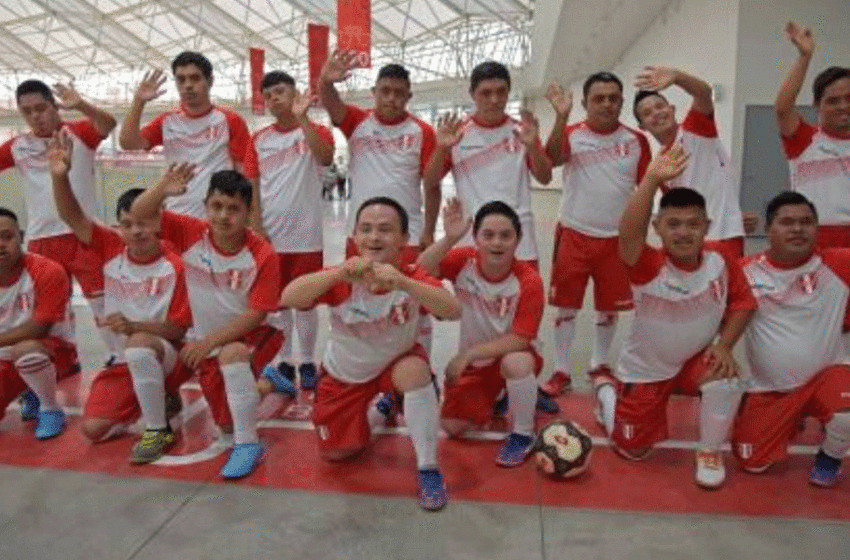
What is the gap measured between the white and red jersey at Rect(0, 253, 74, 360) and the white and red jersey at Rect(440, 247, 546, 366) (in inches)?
74.5

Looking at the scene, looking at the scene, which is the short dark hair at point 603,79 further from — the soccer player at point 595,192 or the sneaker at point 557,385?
the sneaker at point 557,385

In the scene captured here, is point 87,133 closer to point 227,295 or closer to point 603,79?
point 227,295

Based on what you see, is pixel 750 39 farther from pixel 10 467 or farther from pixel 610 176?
pixel 10 467

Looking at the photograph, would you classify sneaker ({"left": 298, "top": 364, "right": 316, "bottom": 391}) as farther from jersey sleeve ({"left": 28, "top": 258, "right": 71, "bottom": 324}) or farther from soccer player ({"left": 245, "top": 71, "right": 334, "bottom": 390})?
jersey sleeve ({"left": 28, "top": 258, "right": 71, "bottom": 324})

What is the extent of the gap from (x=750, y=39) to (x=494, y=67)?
6.27 metres

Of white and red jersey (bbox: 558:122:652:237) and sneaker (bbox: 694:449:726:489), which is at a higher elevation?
white and red jersey (bbox: 558:122:652:237)

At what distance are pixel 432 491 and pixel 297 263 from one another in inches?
70.0

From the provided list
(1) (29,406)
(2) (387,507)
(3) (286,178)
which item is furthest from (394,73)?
(1) (29,406)

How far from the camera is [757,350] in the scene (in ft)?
9.87

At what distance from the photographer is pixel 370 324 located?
2.91 metres

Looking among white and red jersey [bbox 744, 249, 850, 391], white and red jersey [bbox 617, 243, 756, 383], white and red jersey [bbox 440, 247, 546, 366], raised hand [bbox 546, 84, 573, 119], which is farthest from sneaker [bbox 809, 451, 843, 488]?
raised hand [bbox 546, 84, 573, 119]

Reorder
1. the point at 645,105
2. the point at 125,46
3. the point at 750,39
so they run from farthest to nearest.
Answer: the point at 125,46, the point at 750,39, the point at 645,105

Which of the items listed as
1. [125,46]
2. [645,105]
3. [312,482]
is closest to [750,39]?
[645,105]

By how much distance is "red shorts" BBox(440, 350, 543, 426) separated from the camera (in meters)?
3.27
